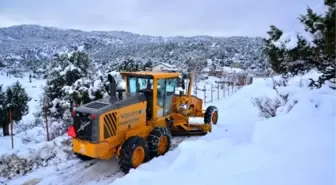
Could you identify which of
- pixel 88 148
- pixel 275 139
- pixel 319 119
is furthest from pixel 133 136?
pixel 319 119

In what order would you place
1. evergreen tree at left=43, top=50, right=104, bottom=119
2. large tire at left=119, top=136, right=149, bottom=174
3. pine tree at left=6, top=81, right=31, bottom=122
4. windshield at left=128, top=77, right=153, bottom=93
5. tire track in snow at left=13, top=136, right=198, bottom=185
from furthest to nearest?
pine tree at left=6, top=81, right=31, bottom=122 → evergreen tree at left=43, top=50, right=104, bottom=119 → windshield at left=128, top=77, right=153, bottom=93 → large tire at left=119, top=136, right=149, bottom=174 → tire track in snow at left=13, top=136, right=198, bottom=185

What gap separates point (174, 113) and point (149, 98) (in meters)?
1.63

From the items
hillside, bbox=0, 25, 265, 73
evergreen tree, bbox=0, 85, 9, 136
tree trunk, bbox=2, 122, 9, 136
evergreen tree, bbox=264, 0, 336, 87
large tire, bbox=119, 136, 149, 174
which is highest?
hillside, bbox=0, 25, 265, 73

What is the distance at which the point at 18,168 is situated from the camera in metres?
7.23

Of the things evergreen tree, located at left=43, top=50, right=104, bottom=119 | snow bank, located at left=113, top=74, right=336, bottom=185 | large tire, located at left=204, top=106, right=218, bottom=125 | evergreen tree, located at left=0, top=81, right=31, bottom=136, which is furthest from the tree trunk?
snow bank, located at left=113, top=74, right=336, bottom=185

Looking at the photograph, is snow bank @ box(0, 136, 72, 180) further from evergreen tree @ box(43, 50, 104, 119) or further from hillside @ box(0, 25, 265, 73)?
hillside @ box(0, 25, 265, 73)

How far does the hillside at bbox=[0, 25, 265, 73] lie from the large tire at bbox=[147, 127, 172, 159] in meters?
63.7

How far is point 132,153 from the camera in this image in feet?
22.6

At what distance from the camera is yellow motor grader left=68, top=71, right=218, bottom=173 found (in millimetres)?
6797

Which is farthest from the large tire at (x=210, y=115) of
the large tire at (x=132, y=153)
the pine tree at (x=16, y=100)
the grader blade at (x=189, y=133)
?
the pine tree at (x=16, y=100)

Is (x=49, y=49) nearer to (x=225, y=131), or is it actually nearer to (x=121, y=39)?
(x=121, y=39)

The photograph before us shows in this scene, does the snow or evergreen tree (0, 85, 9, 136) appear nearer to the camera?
the snow

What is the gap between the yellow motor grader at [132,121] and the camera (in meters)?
6.80

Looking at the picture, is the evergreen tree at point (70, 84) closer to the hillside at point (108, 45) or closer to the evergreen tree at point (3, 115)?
the evergreen tree at point (3, 115)
